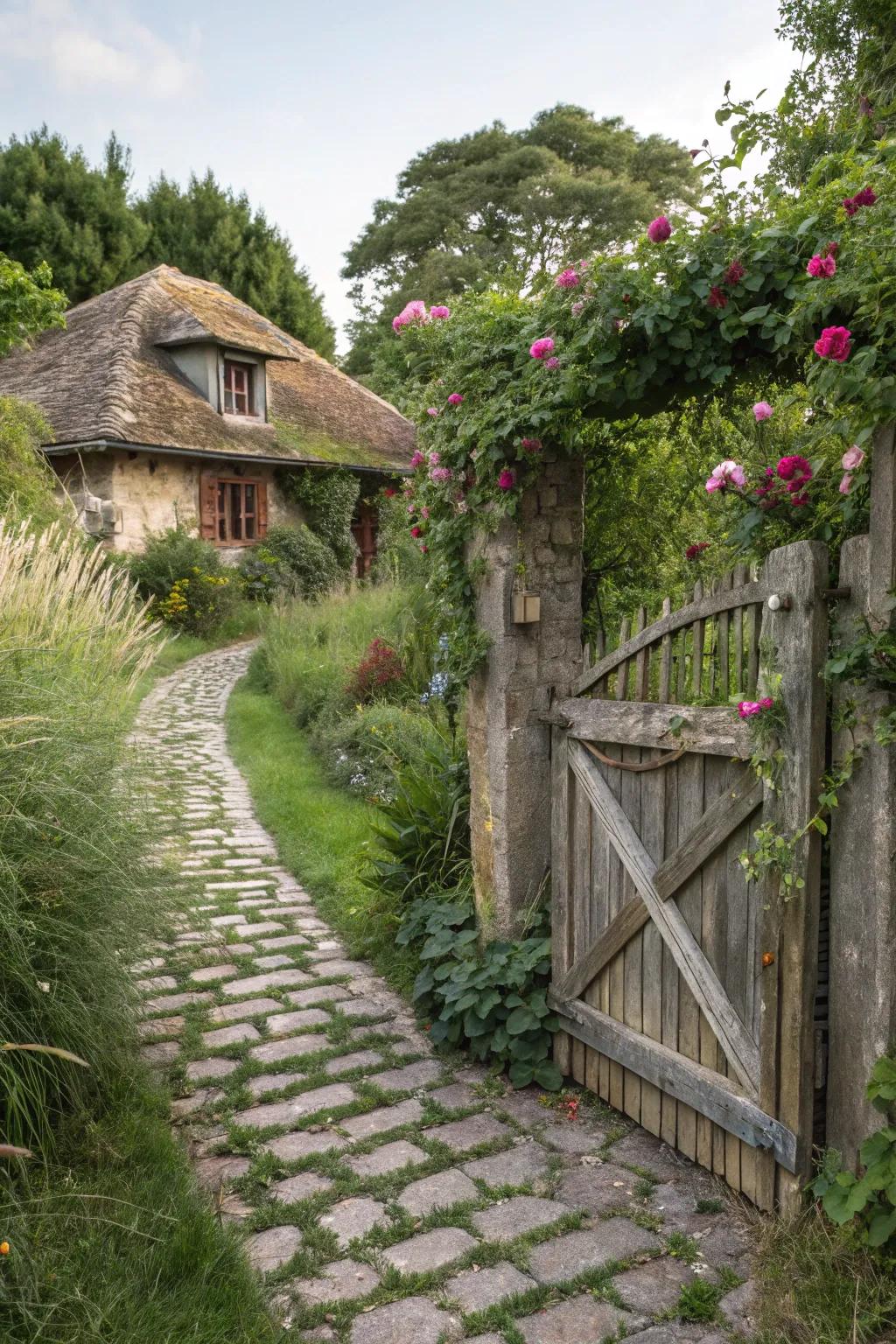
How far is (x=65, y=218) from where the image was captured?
2272cm

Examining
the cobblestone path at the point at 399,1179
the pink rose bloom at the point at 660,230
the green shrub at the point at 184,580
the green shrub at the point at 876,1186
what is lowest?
the cobblestone path at the point at 399,1179

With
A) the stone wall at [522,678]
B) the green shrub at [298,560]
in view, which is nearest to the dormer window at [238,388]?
the green shrub at [298,560]

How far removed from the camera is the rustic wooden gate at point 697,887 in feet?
8.46

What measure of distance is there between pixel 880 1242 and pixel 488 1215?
110 cm

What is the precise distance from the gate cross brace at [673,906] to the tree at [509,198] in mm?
21994

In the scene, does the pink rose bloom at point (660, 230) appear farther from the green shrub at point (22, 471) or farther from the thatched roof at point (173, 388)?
the thatched roof at point (173, 388)

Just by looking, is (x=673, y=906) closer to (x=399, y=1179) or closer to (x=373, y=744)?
(x=399, y=1179)

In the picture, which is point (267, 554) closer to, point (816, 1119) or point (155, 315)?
point (155, 315)

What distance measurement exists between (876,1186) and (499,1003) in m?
1.69

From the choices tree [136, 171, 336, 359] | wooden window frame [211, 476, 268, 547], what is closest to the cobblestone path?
wooden window frame [211, 476, 268, 547]

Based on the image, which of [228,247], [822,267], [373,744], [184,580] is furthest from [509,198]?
[822,267]

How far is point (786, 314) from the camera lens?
9.40 ft

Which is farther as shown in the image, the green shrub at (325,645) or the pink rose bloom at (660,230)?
the green shrub at (325,645)

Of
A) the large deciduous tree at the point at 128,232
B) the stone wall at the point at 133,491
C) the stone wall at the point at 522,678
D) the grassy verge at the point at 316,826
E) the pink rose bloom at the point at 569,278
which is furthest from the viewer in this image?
the large deciduous tree at the point at 128,232
